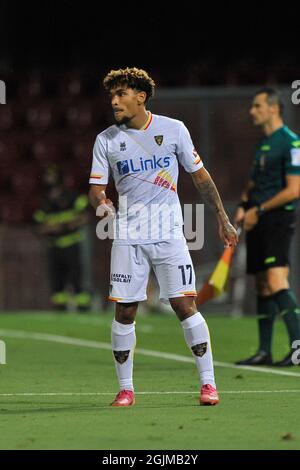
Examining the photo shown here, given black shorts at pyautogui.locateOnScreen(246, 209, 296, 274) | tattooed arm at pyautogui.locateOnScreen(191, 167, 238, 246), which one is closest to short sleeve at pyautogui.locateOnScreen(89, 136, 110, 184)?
tattooed arm at pyautogui.locateOnScreen(191, 167, 238, 246)

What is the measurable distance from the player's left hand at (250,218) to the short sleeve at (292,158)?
1.33ft

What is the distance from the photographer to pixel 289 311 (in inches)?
425

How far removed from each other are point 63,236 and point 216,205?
12.0 meters

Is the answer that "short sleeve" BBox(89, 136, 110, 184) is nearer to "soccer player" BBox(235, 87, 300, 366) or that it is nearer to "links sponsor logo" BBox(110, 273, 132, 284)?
"links sponsor logo" BBox(110, 273, 132, 284)

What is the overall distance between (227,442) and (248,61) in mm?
16548

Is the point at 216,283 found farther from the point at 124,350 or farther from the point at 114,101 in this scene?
the point at 114,101

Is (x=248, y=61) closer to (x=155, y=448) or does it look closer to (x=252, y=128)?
(x=252, y=128)

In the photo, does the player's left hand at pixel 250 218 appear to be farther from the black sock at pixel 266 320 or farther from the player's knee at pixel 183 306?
the player's knee at pixel 183 306

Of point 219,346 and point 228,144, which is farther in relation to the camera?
point 228,144

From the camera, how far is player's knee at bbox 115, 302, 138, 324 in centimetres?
791

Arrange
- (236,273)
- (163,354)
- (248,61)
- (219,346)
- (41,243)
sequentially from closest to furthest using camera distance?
(163,354) → (219,346) → (236,273) → (41,243) → (248,61)

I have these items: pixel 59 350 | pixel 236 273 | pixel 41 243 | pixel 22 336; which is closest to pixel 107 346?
pixel 59 350

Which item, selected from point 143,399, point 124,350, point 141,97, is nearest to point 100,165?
point 141,97

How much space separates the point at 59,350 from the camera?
12734 millimetres
